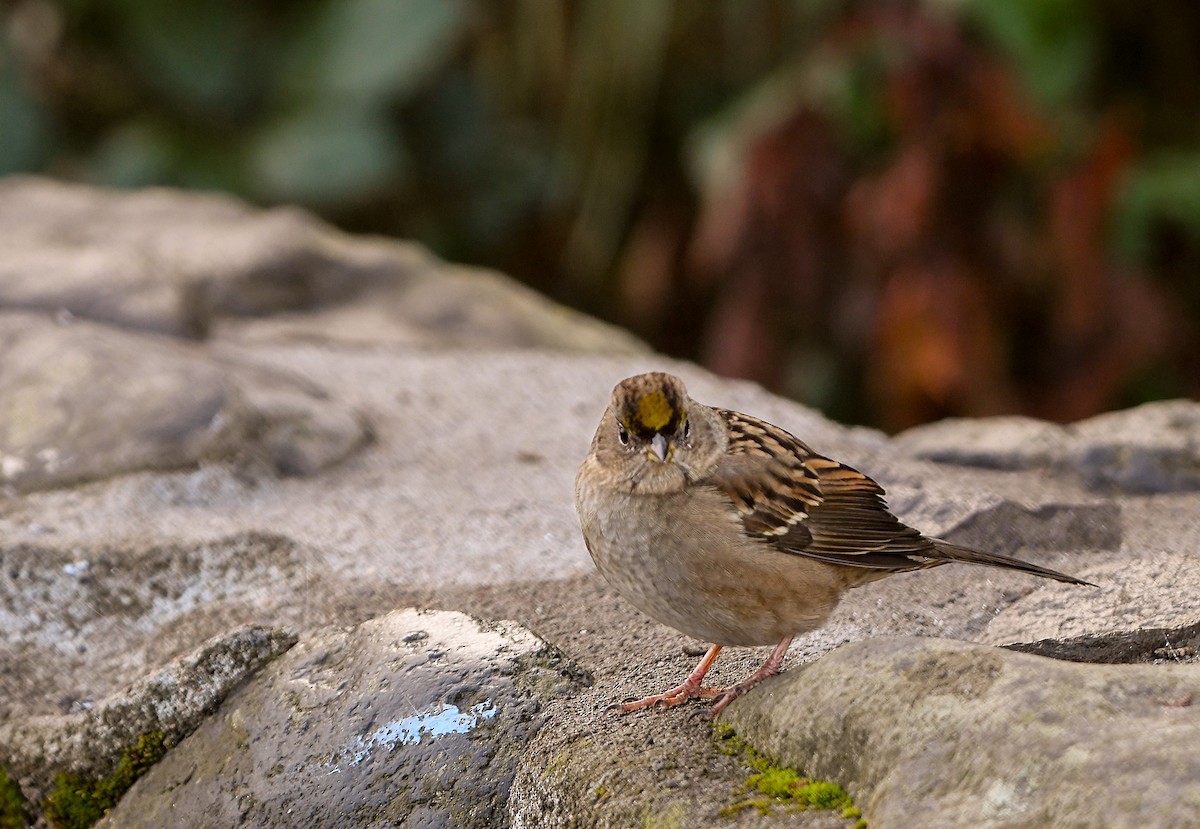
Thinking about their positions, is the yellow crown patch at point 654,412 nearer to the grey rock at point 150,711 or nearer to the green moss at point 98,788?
the grey rock at point 150,711

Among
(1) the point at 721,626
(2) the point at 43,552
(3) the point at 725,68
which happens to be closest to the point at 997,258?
(3) the point at 725,68

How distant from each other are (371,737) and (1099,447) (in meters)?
2.09

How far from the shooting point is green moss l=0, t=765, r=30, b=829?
2.75 m

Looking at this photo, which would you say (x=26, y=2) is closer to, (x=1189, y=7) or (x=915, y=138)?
(x=915, y=138)

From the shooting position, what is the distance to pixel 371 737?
2492mm

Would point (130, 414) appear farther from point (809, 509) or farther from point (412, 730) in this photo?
point (809, 509)

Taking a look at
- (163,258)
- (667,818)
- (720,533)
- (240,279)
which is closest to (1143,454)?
(720,533)

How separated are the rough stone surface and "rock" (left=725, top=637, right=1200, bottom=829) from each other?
0.8 inches

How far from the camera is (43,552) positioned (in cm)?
321

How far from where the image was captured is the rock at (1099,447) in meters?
3.58

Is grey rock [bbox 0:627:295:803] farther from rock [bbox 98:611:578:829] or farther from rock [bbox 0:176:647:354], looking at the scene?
rock [bbox 0:176:647:354]

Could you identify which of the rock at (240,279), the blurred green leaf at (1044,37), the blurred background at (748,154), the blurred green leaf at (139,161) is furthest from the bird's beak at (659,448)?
the blurred green leaf at (139,161)

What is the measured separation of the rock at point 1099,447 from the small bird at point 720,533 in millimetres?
1020

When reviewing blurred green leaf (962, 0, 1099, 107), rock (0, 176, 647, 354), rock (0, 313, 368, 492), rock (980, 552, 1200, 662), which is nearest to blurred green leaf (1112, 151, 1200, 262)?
blurred green leaf (962, 0, 1099, 107)
